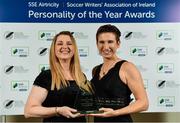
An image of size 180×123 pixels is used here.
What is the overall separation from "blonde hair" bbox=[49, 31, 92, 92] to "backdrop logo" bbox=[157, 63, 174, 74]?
0.63 meters

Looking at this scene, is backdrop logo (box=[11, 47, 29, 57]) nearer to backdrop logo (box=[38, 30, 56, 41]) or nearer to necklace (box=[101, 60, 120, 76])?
backdrop logo (box=[38, 30, 56, 41])

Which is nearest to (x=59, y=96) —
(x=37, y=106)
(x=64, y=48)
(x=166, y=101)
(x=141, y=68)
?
(x=37, y=106)

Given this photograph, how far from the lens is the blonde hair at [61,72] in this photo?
2676 millimetres

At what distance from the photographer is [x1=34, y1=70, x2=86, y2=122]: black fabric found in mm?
2631

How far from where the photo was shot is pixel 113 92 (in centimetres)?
269

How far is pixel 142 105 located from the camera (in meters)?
2.76

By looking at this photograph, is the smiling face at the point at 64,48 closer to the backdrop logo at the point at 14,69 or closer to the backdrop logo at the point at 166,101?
the backdrop logo at the point at 14,69

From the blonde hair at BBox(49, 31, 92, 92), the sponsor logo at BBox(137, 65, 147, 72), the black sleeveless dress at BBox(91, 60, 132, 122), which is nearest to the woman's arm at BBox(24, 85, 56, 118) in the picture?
the blonde hair at BBox(49, 31, 92, 92)

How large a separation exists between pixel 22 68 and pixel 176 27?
1399 millimetres

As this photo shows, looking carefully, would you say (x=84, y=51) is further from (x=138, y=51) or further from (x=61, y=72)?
(x=138, y=51)

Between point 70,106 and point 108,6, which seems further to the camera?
point 108,6

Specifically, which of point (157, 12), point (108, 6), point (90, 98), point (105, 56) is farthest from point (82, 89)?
point (157, 12)

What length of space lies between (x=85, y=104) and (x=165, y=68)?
77 cm

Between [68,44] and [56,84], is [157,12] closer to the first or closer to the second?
[68,44]
